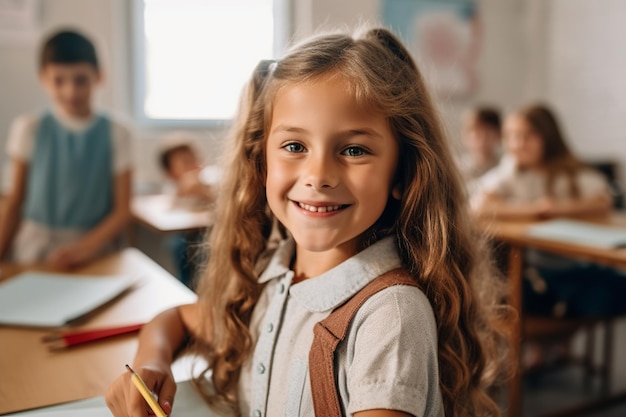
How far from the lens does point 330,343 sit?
0.73 meters

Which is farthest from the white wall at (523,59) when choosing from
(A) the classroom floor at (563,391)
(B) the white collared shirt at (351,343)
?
(B) the white collared shirt at (351,343)

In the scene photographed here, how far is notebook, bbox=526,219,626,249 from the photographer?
184 centimetres

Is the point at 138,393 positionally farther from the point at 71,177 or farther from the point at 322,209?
the point at 71,177

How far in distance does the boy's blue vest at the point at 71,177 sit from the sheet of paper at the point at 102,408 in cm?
128

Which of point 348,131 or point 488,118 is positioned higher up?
point 348,131

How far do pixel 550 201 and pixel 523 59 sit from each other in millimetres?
2563

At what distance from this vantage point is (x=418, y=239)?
826mm

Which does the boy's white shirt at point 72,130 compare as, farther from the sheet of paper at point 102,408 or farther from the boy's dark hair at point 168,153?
the sheet of paper at point 102,408

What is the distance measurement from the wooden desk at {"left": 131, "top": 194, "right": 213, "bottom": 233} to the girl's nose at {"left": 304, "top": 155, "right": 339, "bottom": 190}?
1.40m

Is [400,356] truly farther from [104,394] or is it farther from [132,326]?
[132,326]

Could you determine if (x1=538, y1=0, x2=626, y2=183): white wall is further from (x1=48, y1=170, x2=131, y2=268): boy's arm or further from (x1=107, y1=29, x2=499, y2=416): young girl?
(x1=107, y1=29, x2=499, y2=416): young girl

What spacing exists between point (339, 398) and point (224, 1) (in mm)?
3187

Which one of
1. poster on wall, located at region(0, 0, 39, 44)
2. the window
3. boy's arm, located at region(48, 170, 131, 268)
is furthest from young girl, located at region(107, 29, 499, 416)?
the window

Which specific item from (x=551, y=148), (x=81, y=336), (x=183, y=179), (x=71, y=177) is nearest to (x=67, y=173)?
(x=71, y=177)
